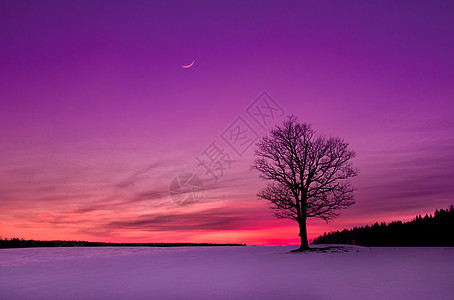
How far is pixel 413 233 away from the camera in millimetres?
60125

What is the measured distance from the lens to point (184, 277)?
18.7 metres

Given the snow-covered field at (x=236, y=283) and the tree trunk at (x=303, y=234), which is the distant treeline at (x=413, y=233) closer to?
the tree trunk at (x=303, y=234)

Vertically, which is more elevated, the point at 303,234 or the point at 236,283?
the point at 303,234

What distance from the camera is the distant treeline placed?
178 feet

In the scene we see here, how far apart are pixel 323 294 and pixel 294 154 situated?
2644 centimetres

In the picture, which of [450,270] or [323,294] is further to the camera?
[450,270]

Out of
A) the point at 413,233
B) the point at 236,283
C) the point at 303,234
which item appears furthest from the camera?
the point at 413,233

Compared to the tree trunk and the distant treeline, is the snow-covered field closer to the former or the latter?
the tree trunk

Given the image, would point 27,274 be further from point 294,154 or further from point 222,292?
point 294,154

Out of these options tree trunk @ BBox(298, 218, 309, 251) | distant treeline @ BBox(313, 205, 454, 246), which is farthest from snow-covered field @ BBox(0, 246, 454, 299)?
distant treeline @ BBox(313, 205, 454, 246)

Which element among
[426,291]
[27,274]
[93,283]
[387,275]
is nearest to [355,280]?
[387,275]

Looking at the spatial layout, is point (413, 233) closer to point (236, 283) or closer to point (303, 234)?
point (303, 234)

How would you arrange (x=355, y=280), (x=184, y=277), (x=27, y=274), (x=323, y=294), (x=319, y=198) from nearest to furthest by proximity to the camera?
(x=323, y=294)
(x=355, y=280)
(x=184, y=277)
(x=27, y=274)
(x=319, y=198)

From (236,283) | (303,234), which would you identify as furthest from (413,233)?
(236,283)
